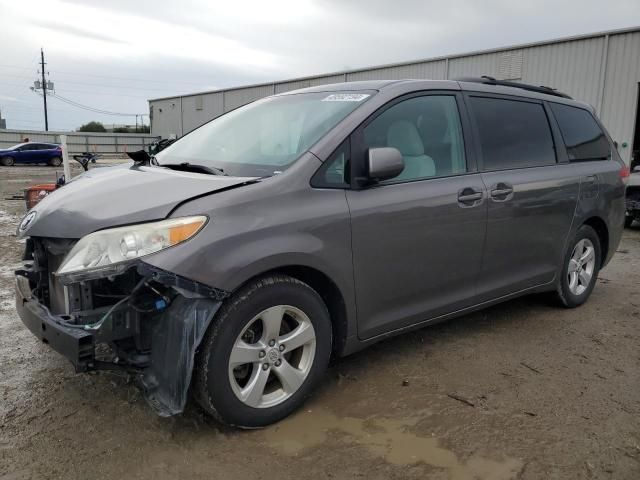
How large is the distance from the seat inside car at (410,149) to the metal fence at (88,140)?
138ft

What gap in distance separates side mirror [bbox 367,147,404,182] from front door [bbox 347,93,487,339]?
12 cm

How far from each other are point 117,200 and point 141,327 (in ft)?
2.09

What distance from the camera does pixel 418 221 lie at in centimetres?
325

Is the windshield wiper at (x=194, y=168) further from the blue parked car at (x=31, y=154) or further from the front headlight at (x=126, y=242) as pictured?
the blue parked car at (x=31, y=154)

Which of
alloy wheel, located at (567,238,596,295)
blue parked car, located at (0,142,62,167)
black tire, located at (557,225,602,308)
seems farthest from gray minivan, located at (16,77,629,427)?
blue parked car, located at (0,142,62,167)

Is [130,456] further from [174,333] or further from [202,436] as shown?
[174,333]

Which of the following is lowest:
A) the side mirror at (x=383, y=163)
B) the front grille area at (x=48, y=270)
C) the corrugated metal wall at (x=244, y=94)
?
the front grille area at (x=48, y=270)

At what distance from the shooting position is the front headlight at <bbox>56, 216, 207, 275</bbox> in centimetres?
243

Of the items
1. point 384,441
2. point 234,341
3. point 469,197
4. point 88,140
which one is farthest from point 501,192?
point 88,140

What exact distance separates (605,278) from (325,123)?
4.46 metres

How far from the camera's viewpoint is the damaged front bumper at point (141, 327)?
2.40m

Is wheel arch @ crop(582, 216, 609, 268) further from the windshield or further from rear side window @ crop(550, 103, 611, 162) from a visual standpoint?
the windshield

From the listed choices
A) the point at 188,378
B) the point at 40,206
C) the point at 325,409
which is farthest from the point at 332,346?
the point at 40,206

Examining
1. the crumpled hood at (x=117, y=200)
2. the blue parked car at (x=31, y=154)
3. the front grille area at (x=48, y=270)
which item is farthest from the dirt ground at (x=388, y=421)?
the blue parked car at (x=31, y=154)
